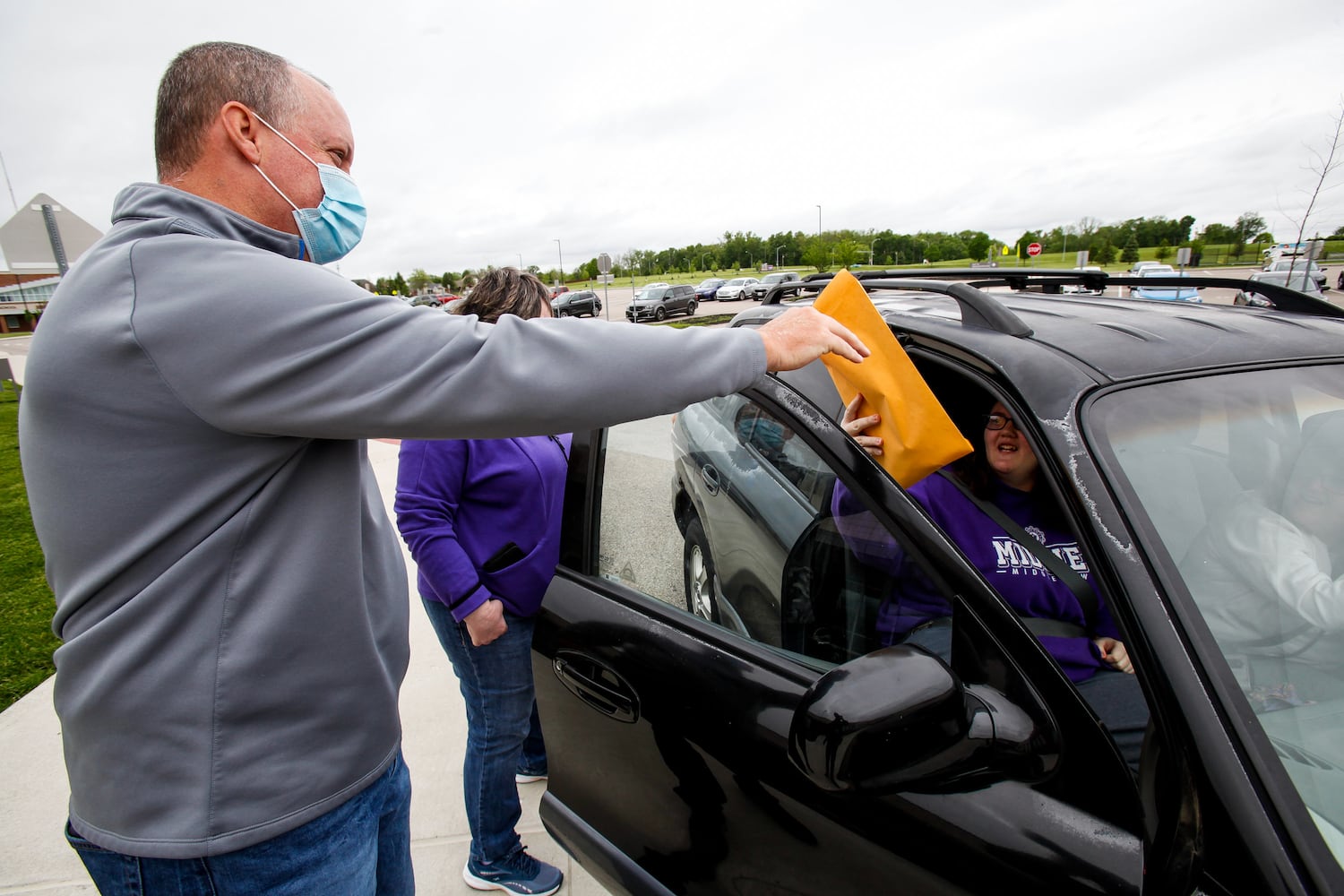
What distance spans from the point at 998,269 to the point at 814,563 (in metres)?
1.24

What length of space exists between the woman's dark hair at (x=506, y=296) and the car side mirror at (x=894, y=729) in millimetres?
1425

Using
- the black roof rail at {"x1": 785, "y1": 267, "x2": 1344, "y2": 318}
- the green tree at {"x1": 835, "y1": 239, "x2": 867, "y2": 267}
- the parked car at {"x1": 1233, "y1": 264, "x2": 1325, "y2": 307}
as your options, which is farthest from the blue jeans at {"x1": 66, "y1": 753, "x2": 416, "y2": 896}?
the green tree at {"x1": 835, "y1": 239, "x2": 867, "y2": 267}

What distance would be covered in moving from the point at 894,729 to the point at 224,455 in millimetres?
993

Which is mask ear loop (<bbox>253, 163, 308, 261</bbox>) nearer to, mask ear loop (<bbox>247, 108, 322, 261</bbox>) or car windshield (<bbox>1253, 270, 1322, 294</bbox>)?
mask ear loop (<bbox>247, 108, 322, 261</bbox>)

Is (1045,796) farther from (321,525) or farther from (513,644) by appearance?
(513,644)

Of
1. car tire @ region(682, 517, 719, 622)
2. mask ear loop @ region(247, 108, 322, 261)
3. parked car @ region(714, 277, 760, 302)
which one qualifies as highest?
mask ear loop @ region(247, 108, 322, 261)

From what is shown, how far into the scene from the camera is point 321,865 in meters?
1.18

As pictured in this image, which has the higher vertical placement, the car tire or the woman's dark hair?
the woman's dark hair

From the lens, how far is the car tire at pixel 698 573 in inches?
66.1

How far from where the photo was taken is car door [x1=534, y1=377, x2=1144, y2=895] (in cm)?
97

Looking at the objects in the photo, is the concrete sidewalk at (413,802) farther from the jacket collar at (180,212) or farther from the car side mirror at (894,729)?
the jacket collar at (180,212)

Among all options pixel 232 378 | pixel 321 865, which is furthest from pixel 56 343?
pixel 321 865

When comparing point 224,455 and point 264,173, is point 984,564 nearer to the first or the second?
point 224,455

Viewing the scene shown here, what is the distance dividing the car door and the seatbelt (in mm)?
243
